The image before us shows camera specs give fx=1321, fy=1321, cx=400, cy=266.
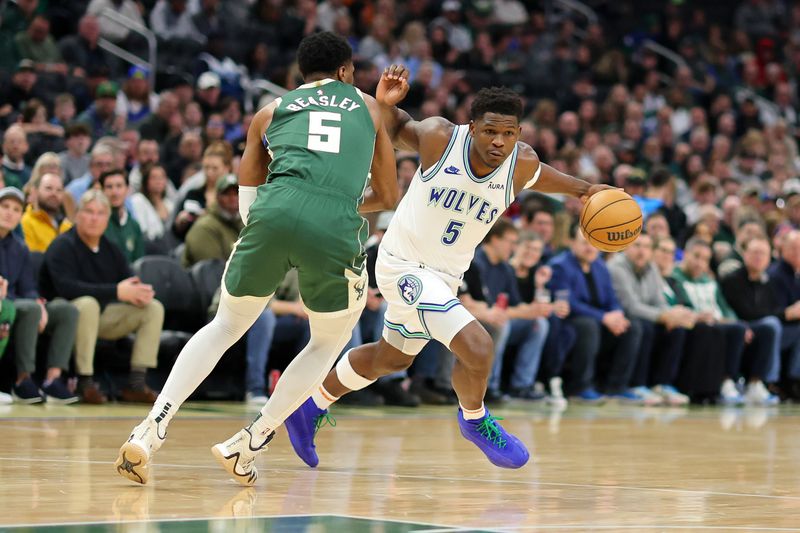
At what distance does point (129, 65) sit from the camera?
1510 cm

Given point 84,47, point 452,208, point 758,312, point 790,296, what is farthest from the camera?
point 84,47

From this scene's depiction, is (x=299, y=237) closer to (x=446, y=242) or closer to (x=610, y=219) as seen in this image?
(x=446, y=242)

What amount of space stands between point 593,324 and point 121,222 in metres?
4.27

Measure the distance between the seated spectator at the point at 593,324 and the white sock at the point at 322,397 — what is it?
591 centimetres

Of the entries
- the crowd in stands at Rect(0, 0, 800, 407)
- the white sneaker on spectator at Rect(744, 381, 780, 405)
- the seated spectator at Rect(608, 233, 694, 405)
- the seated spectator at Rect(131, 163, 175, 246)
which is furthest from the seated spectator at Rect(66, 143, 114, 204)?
the white sneaker on spectator at Rect(744, 381, 780, 405)

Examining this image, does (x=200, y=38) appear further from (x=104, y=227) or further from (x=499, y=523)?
(x=499, y=523)

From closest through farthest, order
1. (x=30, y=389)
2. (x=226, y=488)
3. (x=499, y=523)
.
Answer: (x=499, y=523), (x=226, y=488), (x=30, y=389)

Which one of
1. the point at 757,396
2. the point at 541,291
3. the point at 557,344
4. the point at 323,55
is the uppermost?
the point at 323,55

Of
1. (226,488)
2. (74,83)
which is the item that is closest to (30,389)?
(226,488)

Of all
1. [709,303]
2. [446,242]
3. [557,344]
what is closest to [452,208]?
[446,242]

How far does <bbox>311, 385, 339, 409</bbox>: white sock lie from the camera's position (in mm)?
6117

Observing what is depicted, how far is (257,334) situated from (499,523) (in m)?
5.71

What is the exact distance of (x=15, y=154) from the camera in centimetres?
1086

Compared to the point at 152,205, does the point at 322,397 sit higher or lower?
higher
